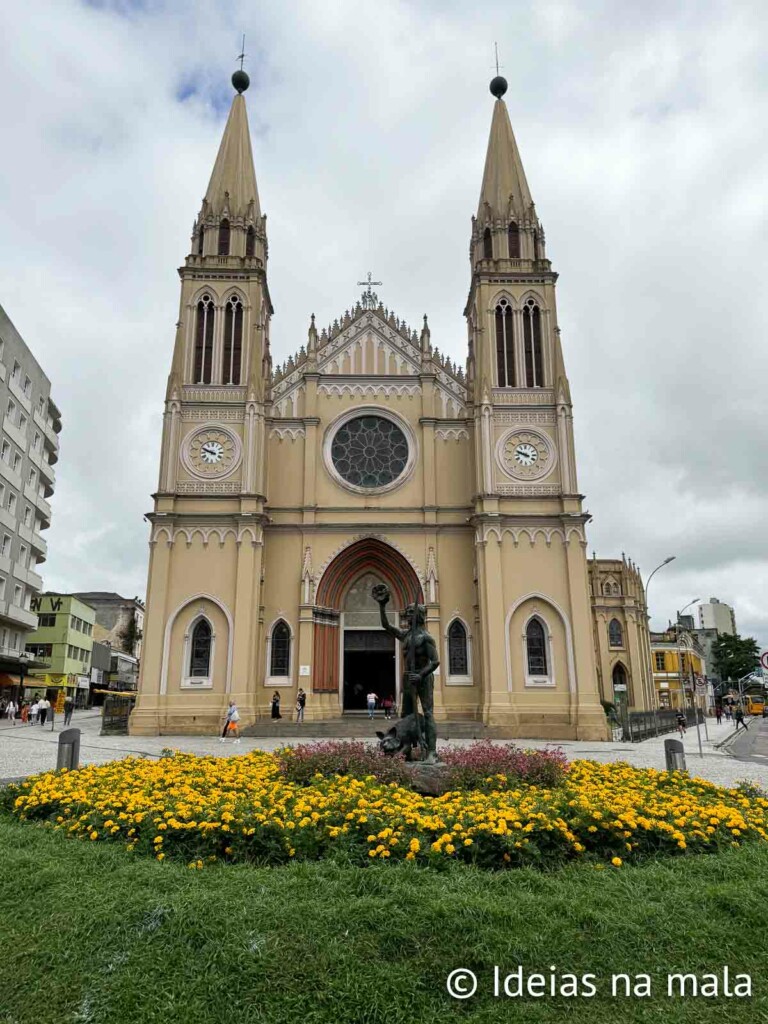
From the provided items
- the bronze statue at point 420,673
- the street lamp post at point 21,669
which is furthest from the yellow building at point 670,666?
the bronze statue at point 420,673

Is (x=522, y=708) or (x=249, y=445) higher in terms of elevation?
(x=249, y=445)

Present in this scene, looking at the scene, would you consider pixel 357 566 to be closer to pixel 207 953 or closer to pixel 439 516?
pixel 439 516

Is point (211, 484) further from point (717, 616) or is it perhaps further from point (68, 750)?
point (717, 616)

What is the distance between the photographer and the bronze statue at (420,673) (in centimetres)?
1146

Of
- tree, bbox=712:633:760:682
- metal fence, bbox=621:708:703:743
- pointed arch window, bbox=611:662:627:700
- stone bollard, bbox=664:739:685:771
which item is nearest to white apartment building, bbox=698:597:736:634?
tree, bbox=712:633:760:682

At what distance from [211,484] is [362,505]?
6.34 meters

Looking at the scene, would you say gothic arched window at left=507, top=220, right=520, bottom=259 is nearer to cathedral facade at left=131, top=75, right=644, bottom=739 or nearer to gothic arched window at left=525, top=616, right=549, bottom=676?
cathedral facade at left=131, top=75, right=644, bottom=739

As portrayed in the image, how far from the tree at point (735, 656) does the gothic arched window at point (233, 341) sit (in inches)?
2823

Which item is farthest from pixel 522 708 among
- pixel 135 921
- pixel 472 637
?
pixel 135 921

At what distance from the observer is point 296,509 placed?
98.1ft

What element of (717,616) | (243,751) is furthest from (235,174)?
(717,616)

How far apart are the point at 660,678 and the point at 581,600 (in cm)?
5246

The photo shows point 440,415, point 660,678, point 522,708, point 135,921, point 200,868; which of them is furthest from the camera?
point 660,678

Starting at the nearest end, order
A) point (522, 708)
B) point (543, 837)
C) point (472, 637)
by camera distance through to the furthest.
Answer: point (543, 837) → point (522, 708) → point (472, 637)
